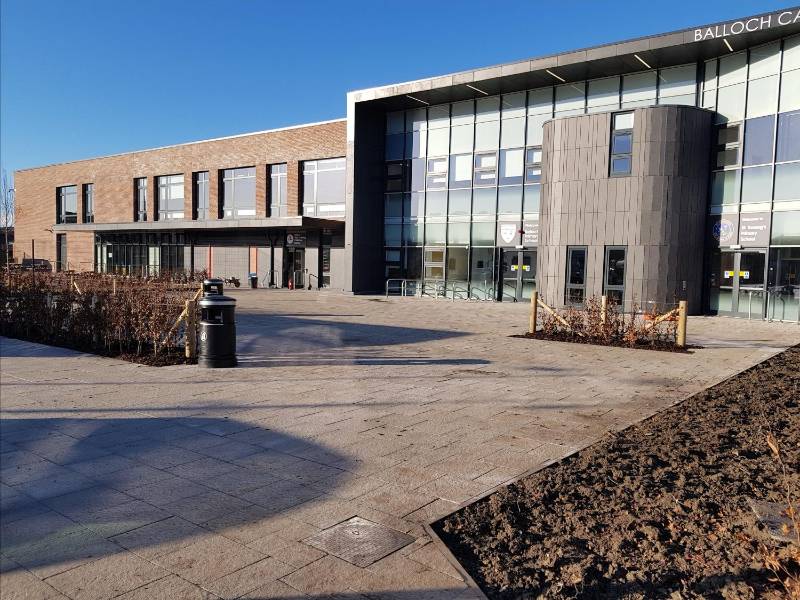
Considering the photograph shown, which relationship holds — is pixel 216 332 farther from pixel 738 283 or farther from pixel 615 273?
pixel 738 283

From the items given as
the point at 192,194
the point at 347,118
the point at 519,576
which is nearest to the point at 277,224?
the point at 347,118

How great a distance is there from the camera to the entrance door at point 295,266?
36.0 meters

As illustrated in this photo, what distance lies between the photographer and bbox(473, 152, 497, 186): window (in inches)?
1069

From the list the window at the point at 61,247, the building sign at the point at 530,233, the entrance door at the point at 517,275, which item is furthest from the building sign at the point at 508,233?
the window at the point at 61,247

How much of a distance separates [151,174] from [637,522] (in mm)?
43645

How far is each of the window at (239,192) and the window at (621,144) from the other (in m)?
21.9

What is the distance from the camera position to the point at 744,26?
64.0 ft

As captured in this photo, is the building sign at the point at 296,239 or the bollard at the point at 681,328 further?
the building sign at the point at 296,239

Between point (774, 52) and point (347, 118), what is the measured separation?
1772 centimetres

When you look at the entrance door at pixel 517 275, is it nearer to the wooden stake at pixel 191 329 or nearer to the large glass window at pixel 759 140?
the large glass window at pixel 759 140

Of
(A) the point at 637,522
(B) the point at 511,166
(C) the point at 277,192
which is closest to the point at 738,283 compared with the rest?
(B) the point at 511,166

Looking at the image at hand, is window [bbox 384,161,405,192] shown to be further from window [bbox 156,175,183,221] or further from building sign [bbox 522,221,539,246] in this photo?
window [bbox 156,175,183,221]

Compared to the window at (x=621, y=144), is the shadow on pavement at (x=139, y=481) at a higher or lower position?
lower

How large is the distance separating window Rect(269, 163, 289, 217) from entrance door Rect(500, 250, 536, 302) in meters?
14.3
